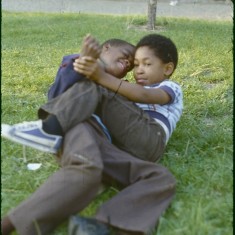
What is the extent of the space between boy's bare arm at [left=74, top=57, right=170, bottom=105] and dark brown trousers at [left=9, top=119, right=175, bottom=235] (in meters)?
0.27

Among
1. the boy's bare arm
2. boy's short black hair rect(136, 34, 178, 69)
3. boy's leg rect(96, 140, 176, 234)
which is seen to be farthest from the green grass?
boy's short black hair rect(136, 34, 178, 69)

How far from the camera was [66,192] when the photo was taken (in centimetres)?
204

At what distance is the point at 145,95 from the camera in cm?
258

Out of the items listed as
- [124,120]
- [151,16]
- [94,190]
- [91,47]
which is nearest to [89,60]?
[91,47]

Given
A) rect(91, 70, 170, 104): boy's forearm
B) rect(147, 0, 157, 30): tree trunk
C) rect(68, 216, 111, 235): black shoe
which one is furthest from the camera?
rect(147, 0, 157, 30): tree trunk

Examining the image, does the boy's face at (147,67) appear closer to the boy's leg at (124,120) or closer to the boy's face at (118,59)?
the boy's face at (118,59)

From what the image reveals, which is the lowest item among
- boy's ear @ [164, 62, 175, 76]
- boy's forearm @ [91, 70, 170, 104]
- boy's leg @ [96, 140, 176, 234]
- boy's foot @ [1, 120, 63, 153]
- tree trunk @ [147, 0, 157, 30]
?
boy's leg @ [96, 140, 176, 234]

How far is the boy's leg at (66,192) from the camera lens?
1.98 meters

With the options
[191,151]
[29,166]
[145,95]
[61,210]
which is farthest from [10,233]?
[191,151]

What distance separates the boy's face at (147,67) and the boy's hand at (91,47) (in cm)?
51

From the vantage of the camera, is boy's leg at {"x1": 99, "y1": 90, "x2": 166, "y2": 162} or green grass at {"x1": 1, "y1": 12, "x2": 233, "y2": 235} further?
boy's leg at {"x1": 99, "y1": 90, "x2": 166, "y2": 162}

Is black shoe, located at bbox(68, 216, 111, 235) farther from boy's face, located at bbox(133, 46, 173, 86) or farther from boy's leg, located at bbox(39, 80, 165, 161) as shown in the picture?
boy's face, located at bbox(133, 46, 173, 86)

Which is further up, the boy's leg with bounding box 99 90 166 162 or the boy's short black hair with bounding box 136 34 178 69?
the boy's short black hair with bounding box 136 34 178 69

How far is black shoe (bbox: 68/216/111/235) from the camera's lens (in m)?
1.95
